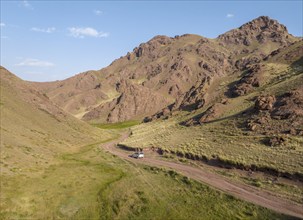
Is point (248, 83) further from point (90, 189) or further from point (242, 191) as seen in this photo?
point (90, 189)

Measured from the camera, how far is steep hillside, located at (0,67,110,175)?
166 feet

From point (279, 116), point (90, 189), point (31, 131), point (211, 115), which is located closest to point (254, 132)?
point (279, 116)

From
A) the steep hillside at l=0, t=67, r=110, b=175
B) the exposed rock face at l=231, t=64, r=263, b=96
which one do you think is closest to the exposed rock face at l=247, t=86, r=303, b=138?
the exposed rock face at l=231, t=64, r=263, b=96

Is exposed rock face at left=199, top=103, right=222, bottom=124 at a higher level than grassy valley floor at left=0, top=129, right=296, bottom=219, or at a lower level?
higher

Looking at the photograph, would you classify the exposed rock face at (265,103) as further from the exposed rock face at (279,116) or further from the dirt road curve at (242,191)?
the dirt road curve at (242,191)

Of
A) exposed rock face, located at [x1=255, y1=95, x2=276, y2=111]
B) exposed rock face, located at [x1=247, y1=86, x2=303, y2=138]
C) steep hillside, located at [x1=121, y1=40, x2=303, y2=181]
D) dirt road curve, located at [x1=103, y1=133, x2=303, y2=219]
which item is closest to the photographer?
dirt road curve, located at [x1=103, y1=133, x2=303, y2=219]

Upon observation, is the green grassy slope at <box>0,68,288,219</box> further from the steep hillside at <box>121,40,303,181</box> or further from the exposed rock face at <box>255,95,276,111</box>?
the exposed rock face at <box>255,95,276,111</box>

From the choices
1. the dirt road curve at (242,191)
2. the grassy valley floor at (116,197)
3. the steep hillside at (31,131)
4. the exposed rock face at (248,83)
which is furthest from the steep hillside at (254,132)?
the steep hillside at (31,131)

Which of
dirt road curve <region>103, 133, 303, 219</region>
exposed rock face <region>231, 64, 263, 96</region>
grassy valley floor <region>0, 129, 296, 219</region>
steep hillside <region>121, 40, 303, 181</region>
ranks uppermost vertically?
exposed rock face <region>231, 64, 263, 96</region>

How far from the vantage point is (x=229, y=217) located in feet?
89.7

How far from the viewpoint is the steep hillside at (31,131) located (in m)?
50.5

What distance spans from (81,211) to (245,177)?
21488mm

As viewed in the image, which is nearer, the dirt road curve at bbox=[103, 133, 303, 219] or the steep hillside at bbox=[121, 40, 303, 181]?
the dirt road curve at bbox=[103, 133, 303, 219]

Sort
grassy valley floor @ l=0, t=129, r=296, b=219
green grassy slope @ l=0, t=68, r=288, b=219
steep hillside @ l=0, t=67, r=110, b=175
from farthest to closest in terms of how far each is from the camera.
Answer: steep hillside @ l=0, t=67, r=110, b=175 → green grassy slope @ l=0, t=68, r=288, b=219 → grassy valley floor @ l=0, t=129, r=296, b=219
